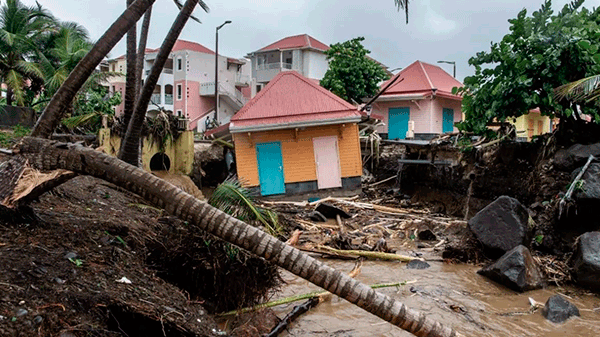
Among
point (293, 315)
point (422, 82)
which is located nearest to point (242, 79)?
point (422, 82)

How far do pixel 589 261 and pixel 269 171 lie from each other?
44.9ft

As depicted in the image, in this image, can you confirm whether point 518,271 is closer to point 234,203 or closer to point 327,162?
point 234,203

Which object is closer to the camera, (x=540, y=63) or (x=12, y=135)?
(x=540, y=63)

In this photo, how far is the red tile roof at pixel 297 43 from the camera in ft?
133

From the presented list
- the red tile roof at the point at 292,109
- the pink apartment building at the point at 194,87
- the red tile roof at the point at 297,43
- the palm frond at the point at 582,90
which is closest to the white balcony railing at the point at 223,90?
the pink apartment building at the point at 194,87

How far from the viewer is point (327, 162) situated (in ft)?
68.1

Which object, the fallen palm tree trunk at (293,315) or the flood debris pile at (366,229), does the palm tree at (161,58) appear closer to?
the flood debris pile at (366,229)

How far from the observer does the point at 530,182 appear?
1296 cm

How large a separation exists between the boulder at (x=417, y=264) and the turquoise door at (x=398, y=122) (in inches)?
732

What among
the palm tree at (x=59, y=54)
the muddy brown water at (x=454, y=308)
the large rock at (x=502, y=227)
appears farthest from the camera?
the palm tree at (x=59, y=54)

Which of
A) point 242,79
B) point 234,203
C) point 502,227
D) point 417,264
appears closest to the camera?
point 234,203

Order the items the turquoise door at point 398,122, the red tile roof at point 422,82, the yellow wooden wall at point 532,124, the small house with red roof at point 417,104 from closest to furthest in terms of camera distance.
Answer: the small house with red roof at point 417,104
the red tile roof at point 422,82
the turquoise door at point 398,122
the yellow wooden wall at point 532,124

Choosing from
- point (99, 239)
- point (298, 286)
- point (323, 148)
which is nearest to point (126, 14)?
point (99, 239)

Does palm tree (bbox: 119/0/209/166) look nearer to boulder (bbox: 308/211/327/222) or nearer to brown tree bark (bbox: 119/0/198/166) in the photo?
brown tree bark (bbox: 119/0/198/166)
